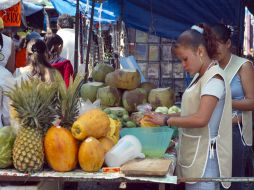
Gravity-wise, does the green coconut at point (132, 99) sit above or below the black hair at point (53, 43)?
below

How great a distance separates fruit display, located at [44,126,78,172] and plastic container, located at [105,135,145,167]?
0.19 meters

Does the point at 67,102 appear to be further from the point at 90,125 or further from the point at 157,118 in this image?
the point at 157,118

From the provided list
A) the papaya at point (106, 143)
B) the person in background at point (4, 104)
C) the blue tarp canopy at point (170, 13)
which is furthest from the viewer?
the blue tarp canopy at point (170, 13)

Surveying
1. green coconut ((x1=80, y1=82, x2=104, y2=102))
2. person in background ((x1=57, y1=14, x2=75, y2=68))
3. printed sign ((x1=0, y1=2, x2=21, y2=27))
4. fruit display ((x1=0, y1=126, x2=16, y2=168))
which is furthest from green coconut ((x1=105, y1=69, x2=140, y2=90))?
printed sign ((x1=0, y1=2, x2=21, y2=27))

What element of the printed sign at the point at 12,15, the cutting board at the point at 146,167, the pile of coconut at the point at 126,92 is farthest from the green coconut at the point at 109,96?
the printed sign at the point at 12,15

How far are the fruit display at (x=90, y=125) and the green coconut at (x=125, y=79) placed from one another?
1481 millimetres

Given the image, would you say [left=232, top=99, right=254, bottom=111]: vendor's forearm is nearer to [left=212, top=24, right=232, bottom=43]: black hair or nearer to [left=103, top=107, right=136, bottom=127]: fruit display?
[left=212, top=24, right=232, bottom=43]: black hair

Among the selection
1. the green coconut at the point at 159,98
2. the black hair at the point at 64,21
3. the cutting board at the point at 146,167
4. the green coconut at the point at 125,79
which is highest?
the black hair at the point at 64,21

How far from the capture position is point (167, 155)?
275 centimetres

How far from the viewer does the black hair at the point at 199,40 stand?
246cm

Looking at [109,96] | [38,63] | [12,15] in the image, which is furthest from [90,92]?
[12,15]

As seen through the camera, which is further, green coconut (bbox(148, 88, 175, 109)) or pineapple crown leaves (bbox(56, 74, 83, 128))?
green coconut (bbox(148, 88, 175, 109))

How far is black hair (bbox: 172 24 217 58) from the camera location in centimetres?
246

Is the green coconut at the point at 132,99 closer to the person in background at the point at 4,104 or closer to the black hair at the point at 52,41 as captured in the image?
the person in background at the point at 4,104
